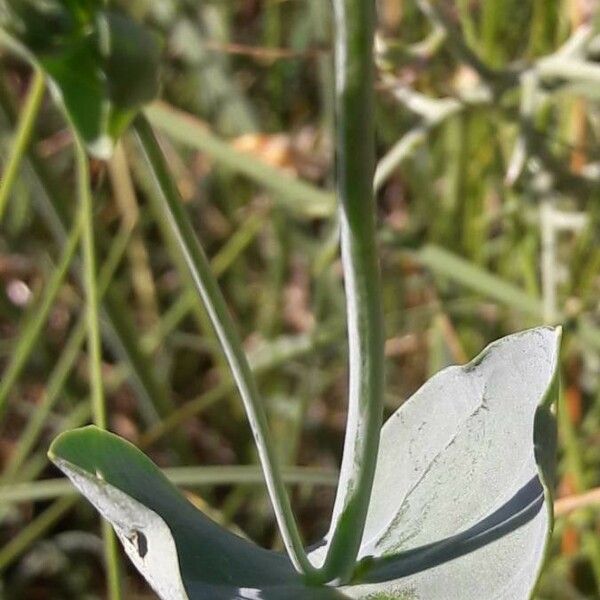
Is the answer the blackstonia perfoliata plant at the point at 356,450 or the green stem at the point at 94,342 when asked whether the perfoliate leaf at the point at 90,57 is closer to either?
the blackstonia perfoliata plant at the point at 356,450

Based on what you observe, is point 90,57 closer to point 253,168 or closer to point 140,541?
point 140,541

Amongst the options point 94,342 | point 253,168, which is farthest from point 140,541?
point 253,168

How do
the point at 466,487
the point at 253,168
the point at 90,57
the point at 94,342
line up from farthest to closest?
1. the point at 253,168
2. the point at 94,342
3. the point at 466,487
4. the point at 90,57

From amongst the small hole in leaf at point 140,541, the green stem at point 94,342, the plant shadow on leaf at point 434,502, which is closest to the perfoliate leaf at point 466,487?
the plant shadow on leaf at point 434,502

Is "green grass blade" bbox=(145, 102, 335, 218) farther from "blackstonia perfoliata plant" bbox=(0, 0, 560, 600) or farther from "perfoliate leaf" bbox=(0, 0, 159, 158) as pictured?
"perfoliate leaf" bbox=(0, 0, 159, 158)

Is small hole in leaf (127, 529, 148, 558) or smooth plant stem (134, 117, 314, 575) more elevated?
smooth plant stem (134, 117, 314, 575)

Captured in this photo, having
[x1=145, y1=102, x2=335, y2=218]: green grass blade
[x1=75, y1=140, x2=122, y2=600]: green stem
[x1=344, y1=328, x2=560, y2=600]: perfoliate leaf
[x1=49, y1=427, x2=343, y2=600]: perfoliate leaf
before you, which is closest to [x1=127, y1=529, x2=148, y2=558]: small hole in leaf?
[x1=49, y1=427, x2=343, y2=600]: perfoliate leaf
